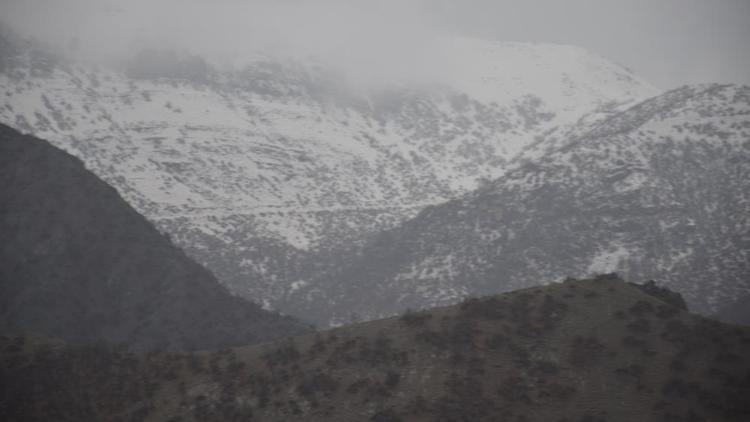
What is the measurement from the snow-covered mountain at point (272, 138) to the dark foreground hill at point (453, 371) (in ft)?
137

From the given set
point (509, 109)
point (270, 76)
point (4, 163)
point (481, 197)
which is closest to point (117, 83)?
point (270, 76)

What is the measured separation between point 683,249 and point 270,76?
84.3 m

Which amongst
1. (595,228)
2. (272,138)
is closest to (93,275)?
(595,228)

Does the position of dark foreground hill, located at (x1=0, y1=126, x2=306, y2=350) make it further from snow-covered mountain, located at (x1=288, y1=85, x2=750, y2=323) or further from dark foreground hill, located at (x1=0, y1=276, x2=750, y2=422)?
snow-covered mountain, located at (x1=288, y1=85, x2=750, y2=323)

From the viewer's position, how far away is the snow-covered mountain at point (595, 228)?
240 feet

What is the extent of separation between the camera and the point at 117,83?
4446 inches

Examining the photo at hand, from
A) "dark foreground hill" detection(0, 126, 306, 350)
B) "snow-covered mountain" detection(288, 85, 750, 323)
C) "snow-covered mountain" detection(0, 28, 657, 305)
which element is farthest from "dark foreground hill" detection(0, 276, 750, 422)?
"snow-covered mountain" detection(0, 28, 657, 305)

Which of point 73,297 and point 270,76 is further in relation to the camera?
point 270,76

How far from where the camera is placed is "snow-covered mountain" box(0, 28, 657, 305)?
8638cm

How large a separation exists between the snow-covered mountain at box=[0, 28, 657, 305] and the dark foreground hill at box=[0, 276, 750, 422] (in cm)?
4161

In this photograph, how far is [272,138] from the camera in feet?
364

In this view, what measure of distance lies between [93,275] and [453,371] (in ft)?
118

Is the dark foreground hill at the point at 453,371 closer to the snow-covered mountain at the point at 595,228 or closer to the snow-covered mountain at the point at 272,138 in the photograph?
the snow-covered mountain at the point at 595,228

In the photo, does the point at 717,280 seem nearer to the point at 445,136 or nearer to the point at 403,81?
the point at 445,136
